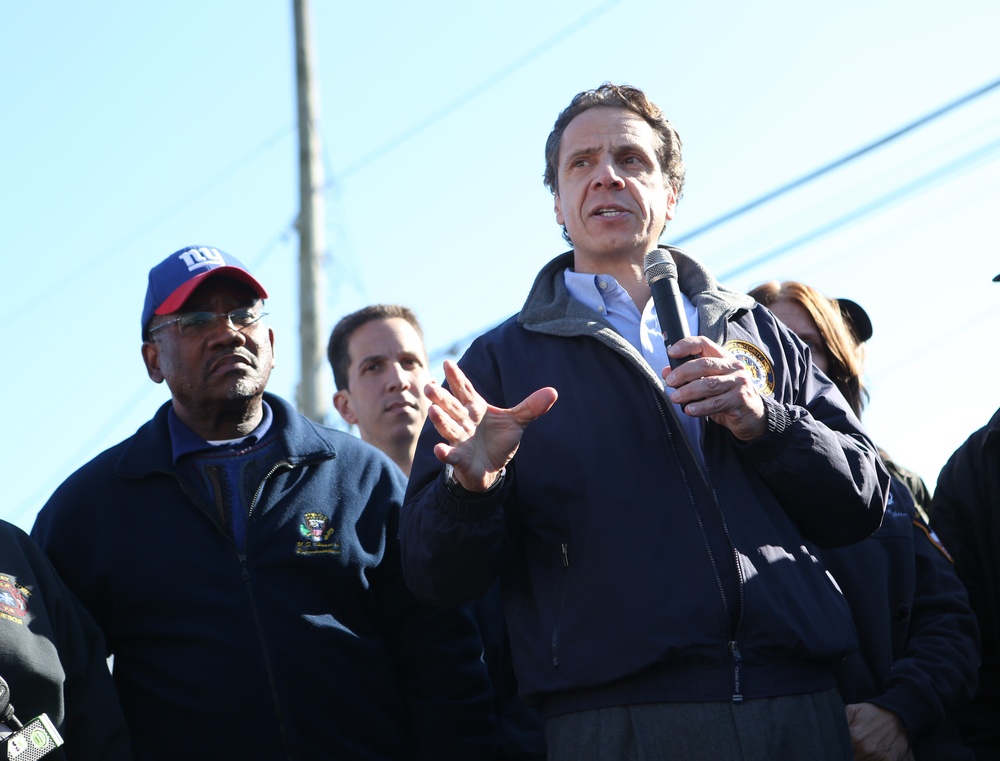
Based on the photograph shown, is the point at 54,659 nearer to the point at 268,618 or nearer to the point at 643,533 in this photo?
the point at 268,618

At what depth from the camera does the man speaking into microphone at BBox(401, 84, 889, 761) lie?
284 centimetres

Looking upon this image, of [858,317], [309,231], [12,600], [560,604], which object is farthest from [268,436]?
[309,231]

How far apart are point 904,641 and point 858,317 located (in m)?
1.64

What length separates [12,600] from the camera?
3277 millimetres

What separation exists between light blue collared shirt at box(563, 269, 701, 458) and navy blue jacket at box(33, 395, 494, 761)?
3.45 ft

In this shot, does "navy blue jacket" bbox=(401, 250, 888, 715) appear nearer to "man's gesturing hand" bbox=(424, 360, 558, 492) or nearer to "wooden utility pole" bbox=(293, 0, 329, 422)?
"man's gesturing hand" bbox=(424, 360, 558, 492)

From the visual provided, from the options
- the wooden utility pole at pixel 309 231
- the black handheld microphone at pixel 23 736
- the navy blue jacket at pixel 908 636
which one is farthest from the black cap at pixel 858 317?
the wooden utility pole at pixel 309 231

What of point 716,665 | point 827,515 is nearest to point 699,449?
point 827,515

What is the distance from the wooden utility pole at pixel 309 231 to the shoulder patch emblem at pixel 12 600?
6.70 m

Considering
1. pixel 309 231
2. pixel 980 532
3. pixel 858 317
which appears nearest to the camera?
pixel 980 532

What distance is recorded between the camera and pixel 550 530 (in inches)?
121

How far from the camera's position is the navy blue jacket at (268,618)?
140 inches

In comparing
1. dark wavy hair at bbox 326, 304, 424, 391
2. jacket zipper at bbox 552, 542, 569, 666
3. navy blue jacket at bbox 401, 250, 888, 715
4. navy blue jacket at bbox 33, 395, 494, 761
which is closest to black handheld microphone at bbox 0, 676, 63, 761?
navy blue jacket at bbox 33, 395, 494, 761

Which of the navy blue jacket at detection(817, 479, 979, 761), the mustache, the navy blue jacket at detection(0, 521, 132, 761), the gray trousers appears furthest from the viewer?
the mustache
